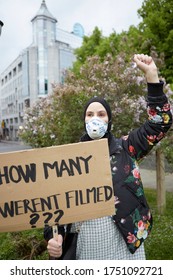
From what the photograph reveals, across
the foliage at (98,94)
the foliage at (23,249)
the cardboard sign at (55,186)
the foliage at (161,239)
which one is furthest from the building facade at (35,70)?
the cardboard sign at (55,186)

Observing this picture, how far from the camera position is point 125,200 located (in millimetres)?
1814

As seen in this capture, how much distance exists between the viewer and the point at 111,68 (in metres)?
5.34

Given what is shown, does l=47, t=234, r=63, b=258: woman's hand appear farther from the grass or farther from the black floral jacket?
the grass

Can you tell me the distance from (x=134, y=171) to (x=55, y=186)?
49 centimetres

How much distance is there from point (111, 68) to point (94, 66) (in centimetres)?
30

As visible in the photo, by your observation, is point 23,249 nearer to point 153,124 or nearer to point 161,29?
point 153,124

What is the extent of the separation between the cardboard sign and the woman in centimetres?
13

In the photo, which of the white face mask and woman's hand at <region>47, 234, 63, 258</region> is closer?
woman's hand at <region>47, 234, 63, 258</region>

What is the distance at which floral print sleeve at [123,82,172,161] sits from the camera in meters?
1.92

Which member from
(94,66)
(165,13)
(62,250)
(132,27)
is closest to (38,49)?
(132,27)

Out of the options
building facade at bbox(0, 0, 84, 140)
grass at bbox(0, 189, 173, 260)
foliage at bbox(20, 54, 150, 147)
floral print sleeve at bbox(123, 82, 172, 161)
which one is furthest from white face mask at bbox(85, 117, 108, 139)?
building facade at bbox(0, 0, 84, 140)

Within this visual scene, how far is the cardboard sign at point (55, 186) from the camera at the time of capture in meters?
1.70

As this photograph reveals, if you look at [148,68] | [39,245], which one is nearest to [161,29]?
[39,245]
